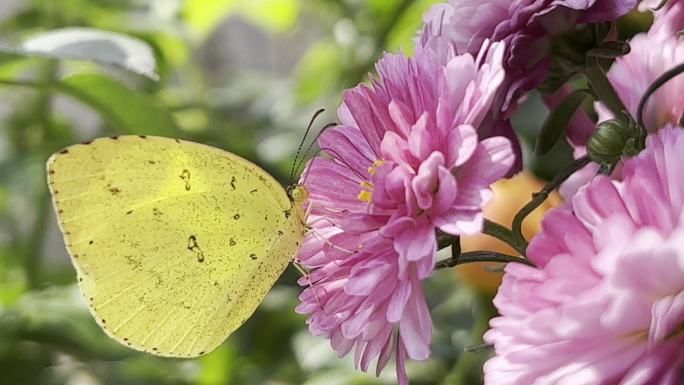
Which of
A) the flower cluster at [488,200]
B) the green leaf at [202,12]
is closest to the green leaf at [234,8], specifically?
the green leaf at [202,12]

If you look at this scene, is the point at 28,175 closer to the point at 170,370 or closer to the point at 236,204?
the point at 170,370

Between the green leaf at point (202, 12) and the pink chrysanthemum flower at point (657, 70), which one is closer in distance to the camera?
the pink chrysanthemum flower at point (657, 70)

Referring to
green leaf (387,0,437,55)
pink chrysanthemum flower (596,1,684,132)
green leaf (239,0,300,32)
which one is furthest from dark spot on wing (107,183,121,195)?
green leaf (239,0,300,32)

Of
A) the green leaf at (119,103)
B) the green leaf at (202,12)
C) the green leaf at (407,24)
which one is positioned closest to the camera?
the green leaf at (119,103)

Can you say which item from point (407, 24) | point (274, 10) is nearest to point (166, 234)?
point (407, 24)

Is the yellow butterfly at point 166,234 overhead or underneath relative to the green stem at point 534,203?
overhead

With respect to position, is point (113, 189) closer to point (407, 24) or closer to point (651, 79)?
point (651, 79)

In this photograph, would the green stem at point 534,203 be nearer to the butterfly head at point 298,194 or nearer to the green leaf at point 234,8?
the butterfly head at point 298,194

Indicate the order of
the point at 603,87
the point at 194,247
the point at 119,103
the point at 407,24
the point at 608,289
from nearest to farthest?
Result: the point at 608,289 < the point at 603,87 < the point at 194,247 < the point at 119,103 < the point at 407,24
